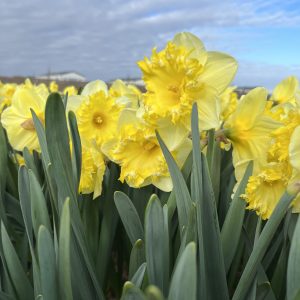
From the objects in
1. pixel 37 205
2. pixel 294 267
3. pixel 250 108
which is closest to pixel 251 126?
pixel 250 108

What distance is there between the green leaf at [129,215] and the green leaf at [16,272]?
0.24m

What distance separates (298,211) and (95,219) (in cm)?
53

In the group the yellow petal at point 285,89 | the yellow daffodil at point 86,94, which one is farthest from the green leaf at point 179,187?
the yellow petal at point 285,89

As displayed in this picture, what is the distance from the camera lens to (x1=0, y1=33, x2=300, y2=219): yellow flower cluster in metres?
0.91

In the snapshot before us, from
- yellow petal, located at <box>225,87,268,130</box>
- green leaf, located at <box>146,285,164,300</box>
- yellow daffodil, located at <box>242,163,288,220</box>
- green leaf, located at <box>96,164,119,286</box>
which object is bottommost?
green leaf, located at <box>96,164,119,286</box>

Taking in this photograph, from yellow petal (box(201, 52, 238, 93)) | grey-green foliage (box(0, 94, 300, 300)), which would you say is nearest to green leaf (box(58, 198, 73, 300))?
grey-green foliage (box(0, 94, 300, 300))

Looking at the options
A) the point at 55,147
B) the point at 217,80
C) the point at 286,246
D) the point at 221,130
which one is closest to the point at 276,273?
the point at 286,246

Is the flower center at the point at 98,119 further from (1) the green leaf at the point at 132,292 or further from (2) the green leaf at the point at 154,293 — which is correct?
(2) the green leaf at the point at 154,293

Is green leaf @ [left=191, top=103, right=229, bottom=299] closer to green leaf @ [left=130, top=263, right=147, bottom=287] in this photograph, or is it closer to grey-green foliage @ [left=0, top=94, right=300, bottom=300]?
grey-green foliage @ [left=0, top=94, right=300, bottom=300]

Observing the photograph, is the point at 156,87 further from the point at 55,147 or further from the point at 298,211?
the point at 298,211

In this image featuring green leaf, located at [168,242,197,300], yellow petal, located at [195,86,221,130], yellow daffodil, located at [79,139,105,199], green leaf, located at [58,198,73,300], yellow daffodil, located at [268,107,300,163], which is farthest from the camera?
yellow daffodil, located at [79,139,105,199]

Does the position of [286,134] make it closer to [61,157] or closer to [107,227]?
[61,157]

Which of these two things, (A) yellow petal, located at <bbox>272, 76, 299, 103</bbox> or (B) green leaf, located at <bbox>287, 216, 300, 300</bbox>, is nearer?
(B) green leaf, located at <bbox>287, 216, 300, 300</bbox>

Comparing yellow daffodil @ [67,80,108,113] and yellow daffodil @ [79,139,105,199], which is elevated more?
yellow daffodil @ [67,80,108,113]
